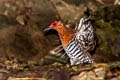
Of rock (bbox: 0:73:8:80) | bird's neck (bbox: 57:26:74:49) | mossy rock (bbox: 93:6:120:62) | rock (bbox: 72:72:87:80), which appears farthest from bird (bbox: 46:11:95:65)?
rock (bbox: 0:73:8:80)

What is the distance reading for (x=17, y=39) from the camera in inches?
179

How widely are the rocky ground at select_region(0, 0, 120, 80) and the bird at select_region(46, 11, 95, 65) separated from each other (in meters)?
0.19

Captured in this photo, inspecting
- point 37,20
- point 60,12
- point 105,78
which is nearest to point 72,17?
point 60,12

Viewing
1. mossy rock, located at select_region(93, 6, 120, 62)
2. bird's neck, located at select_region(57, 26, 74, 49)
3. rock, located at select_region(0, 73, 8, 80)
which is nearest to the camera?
rock, located at select_region(0, 73, 8, 80)

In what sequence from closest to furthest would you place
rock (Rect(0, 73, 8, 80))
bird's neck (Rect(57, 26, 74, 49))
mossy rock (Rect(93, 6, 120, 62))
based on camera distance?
rock (Rect(0, 73, 8, 80))
bird's neck (Rect(57, 26, 74, 49))
mossy rock (Rect(93, 6, 120, 62))

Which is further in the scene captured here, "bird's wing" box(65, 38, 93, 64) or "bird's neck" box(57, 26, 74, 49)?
"bird's neck" box(57, 26, 74, 49)

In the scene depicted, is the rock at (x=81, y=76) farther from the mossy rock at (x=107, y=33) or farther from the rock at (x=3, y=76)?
the rock at (x=3, y=76)

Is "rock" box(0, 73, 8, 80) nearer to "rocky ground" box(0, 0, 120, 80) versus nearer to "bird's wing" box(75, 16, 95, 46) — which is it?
"rocky ground" box(0, 0, 120, 80)

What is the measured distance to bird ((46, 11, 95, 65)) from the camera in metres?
4.06

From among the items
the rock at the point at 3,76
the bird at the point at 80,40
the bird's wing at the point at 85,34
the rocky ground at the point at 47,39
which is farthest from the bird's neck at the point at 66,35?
the rock at the point at 3,76

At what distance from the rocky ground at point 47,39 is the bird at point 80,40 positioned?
19 centimetres

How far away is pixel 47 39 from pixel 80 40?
0.80 m

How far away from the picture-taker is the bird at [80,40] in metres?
4.06

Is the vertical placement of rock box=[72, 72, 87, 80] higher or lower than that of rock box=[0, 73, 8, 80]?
lower
